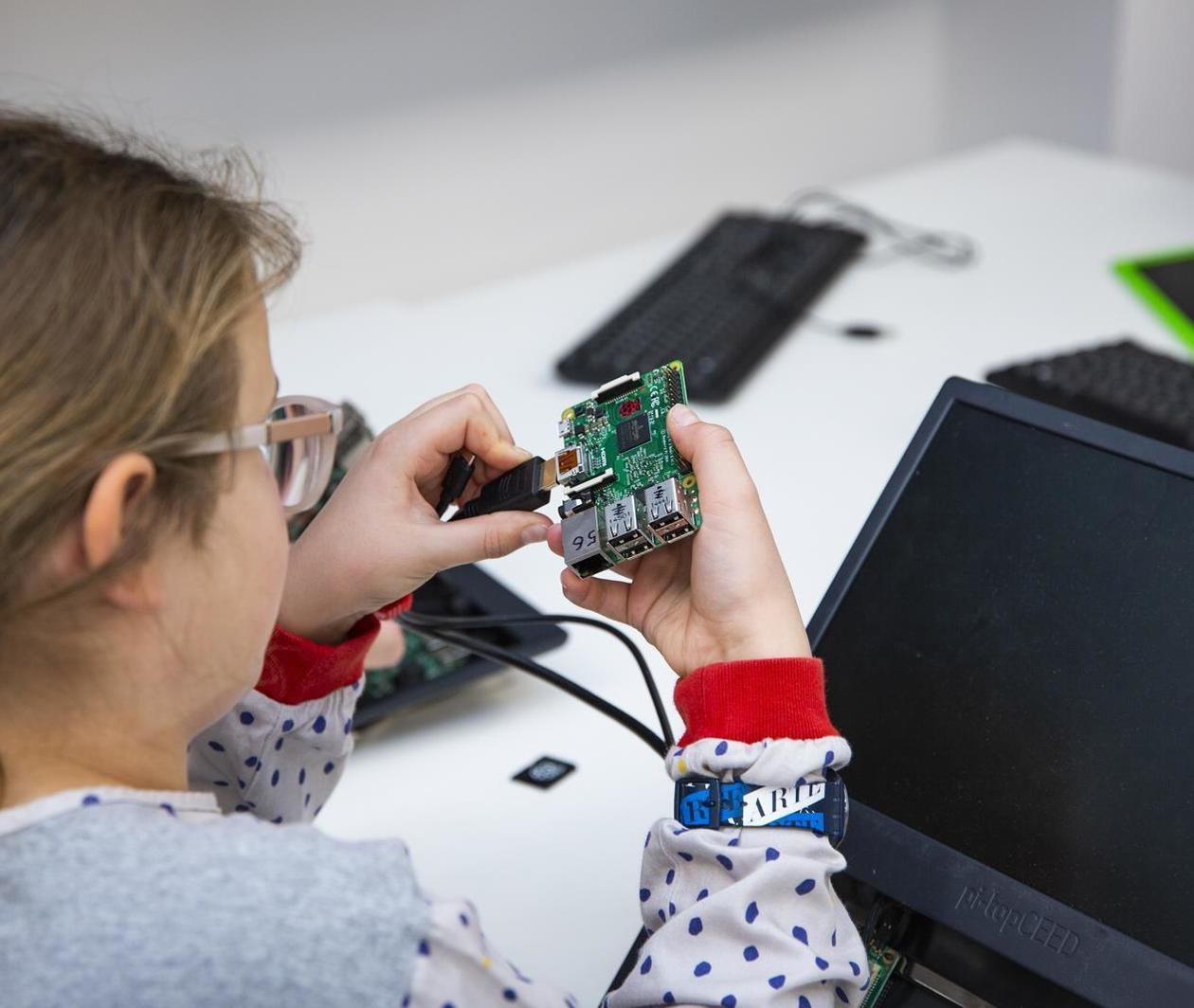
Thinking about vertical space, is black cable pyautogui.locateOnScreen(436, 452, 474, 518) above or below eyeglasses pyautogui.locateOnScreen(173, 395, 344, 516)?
below

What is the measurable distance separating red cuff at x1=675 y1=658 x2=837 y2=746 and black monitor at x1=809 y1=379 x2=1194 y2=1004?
7cm

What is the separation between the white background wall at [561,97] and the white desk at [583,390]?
1.00ft

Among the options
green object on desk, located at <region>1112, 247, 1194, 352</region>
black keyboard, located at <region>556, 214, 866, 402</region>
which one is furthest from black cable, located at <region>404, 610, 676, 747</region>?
green object on desk, located at <region>1112, 247, 1194, 352</region>

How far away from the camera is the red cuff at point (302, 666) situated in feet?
2.63

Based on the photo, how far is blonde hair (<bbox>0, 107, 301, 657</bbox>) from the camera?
0.51 meters

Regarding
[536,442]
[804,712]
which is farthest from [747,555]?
[536,442]

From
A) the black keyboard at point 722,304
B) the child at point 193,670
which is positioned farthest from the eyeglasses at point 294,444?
the black keyboard at point 722,304

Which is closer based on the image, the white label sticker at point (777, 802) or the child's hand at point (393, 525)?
the white label sticker at point (777, 802)

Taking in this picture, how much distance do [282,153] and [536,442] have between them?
2.30ft

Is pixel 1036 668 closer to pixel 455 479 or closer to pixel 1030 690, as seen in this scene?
pixel 1030 690

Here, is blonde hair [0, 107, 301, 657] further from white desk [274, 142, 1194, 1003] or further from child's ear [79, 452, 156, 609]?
white desk [274, 142, 1194, 1003]

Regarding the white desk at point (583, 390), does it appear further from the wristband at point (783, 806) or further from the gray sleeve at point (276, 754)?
the wristband at point (783, 806)

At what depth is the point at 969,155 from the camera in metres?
1.93

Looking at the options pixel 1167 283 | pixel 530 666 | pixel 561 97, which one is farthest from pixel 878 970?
pixel 561 97
